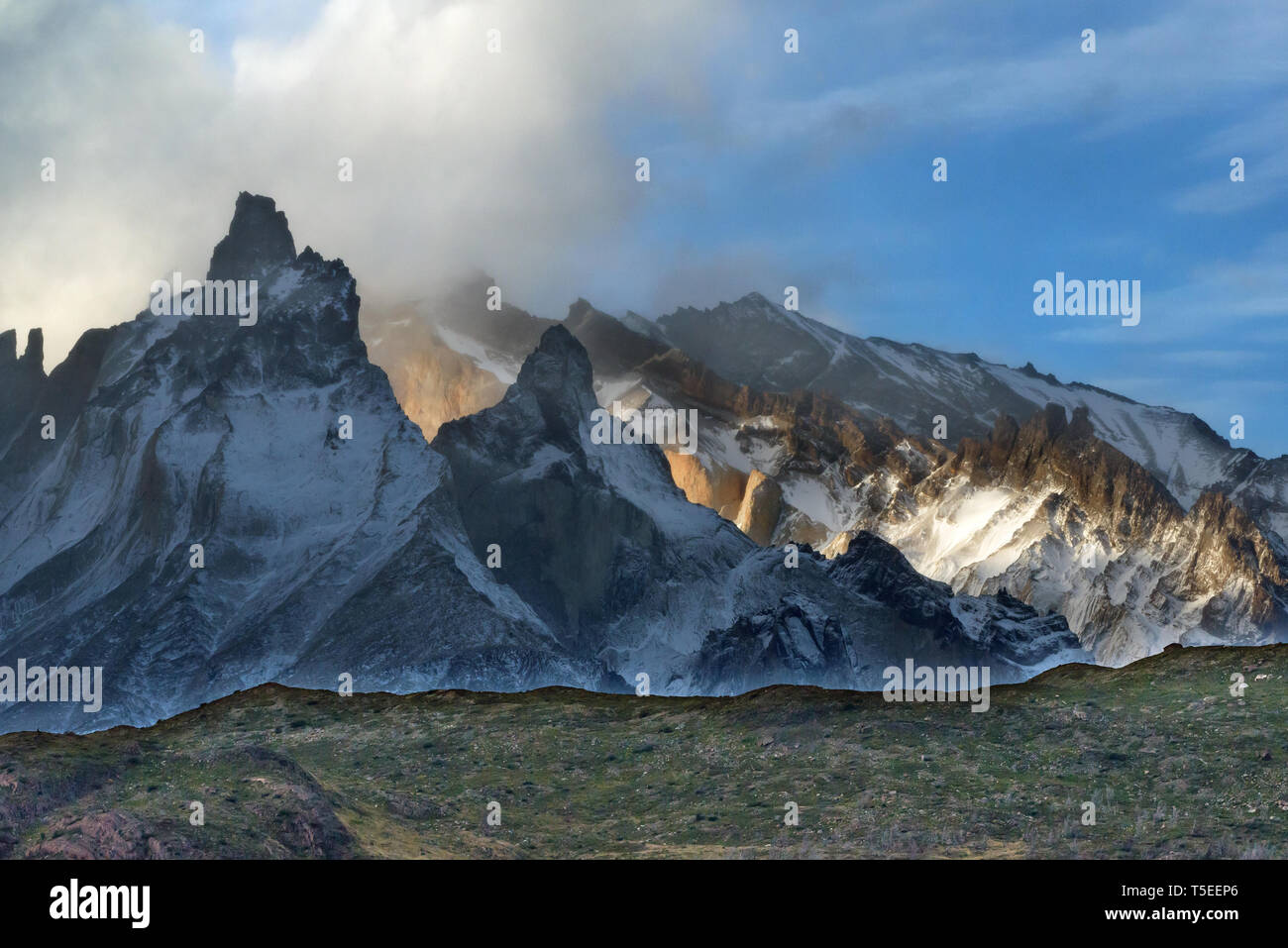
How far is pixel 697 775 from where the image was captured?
92.5 metres

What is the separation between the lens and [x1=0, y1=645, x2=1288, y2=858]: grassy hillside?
75.8 meters

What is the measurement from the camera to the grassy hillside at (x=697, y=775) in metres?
75.8

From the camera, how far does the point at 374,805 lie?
8719cm

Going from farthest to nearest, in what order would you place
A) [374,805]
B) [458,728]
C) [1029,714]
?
1. [458,728]
2. [1029,714]
3. [374,805]
